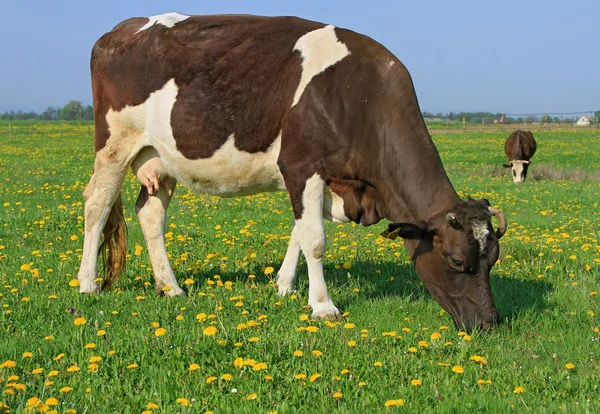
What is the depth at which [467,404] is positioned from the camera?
4152mm

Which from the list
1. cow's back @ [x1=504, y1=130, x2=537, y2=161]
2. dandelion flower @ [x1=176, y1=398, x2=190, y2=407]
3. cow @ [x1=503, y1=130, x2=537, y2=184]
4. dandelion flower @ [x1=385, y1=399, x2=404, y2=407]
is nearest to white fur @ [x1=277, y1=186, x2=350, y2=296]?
dandelion flower @ [x1=385, y1=399, x2=404, y2=407]

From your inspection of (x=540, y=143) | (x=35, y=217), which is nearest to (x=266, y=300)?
(x=35, y=217)

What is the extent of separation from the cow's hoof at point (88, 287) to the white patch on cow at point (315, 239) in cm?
225

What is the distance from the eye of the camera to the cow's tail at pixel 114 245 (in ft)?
25.2

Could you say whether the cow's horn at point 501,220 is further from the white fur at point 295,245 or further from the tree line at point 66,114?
the tree line at point 66,114

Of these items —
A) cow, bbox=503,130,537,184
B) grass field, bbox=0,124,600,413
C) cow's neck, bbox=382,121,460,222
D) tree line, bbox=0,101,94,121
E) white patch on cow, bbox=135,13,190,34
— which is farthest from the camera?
tree line, bbox=0,101,94,121

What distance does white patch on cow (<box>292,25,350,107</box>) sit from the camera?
6.68 m

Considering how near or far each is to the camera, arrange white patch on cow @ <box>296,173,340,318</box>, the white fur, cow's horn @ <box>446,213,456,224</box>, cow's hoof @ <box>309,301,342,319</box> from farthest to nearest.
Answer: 1. the white fur
2. white patch on cow @ <box>296,173,340,318</box>
3. cow's hoof @ <box>309,301,342,319</box>
4. cow's horn @ <box>446,213,456,224</box>

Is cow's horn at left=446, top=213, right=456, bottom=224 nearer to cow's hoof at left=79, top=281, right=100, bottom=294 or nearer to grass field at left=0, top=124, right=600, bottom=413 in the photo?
grass field at left=0, top=124, right=600, bottom=413

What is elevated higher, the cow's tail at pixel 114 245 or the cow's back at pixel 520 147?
the cow's back at pixel 520 147

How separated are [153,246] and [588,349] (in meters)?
4.46

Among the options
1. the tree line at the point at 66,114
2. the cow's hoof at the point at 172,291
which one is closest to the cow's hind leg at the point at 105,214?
the cow's hoof at the point at 172,291

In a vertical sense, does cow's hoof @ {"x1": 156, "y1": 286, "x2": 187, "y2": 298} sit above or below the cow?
below

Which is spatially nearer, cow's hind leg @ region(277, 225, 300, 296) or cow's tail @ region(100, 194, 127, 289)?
cow's hind leg @ region(277, 225, 300, 296)
